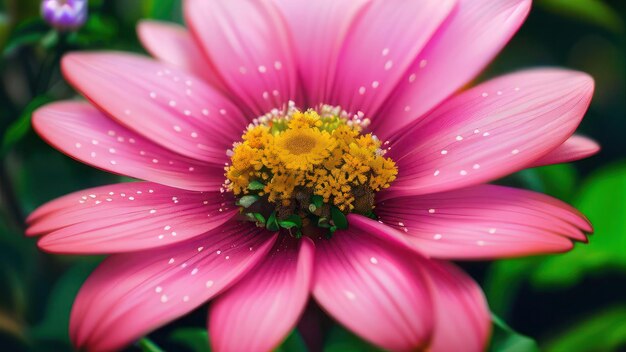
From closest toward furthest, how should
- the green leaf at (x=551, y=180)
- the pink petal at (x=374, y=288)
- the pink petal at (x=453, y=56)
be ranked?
the pink petal at (x=374, y=288), the pink petal at (x=453, y=56), the green leaf at (x=551, y=180)

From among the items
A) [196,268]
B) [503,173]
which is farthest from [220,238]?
[503,173]

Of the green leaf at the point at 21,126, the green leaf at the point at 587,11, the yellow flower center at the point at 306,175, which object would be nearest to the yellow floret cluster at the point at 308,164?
the yellow flower center at the point at 306,175

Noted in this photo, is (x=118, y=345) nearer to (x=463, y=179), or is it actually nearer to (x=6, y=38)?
(x=463, y=179)

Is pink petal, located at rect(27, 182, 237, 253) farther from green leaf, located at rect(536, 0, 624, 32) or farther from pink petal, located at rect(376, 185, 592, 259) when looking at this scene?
green leaf, located at rect(536, 0, 624, 32)

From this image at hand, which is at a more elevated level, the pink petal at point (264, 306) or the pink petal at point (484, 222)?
the pink petal at point (484, 222)

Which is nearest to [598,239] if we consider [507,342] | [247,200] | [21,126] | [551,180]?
[551,180]

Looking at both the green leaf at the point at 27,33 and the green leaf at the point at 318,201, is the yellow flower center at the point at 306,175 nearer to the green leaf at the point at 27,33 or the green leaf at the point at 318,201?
the green leaf at the point at 318,201

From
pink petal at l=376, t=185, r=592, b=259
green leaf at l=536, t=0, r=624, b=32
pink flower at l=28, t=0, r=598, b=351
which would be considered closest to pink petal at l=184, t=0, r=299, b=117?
pink flower at l=28, t=0, r=598, b=351
